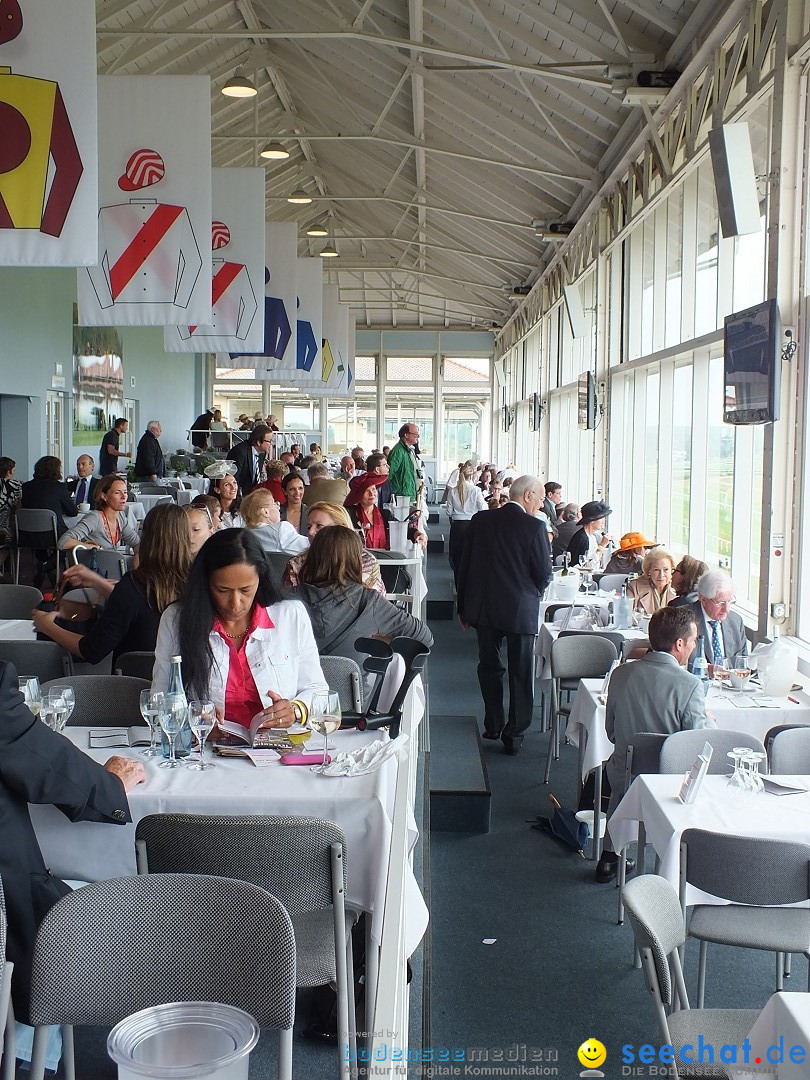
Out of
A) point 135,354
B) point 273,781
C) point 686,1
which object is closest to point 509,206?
point 135,354

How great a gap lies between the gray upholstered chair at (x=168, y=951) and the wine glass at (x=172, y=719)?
40.5 inches

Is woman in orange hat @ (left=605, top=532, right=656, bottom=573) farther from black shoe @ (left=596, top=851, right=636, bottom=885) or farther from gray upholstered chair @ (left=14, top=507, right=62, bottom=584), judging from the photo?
gray upholstered chair @ (left=14, top=507, right=62, bottom=584)

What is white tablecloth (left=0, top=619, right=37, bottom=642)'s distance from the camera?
5.15 metres

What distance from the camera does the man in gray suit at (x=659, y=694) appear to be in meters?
4.37

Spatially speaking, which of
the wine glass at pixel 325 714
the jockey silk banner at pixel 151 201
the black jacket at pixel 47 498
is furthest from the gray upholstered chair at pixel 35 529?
the wine glass at pixel 325 714

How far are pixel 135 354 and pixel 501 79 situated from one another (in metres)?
9.95

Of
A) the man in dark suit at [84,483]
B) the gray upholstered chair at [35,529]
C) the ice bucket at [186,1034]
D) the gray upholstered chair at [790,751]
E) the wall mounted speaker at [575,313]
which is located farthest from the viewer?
the wall mounted speaker at [575,313]

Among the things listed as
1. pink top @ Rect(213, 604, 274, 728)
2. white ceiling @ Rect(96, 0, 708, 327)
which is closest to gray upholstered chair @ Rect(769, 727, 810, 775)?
pink top @ Rect(213, 604, 274, 728)

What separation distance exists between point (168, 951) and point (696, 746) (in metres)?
2.53

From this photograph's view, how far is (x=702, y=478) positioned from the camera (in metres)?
9.30

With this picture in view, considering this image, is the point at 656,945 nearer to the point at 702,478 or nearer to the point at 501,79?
the point at 702,478

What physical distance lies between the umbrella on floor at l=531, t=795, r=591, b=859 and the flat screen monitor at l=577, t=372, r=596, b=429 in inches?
332

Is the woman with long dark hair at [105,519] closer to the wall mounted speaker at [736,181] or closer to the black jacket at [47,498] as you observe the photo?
the black jacket at [47,498]

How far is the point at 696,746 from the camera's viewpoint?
158 inches
